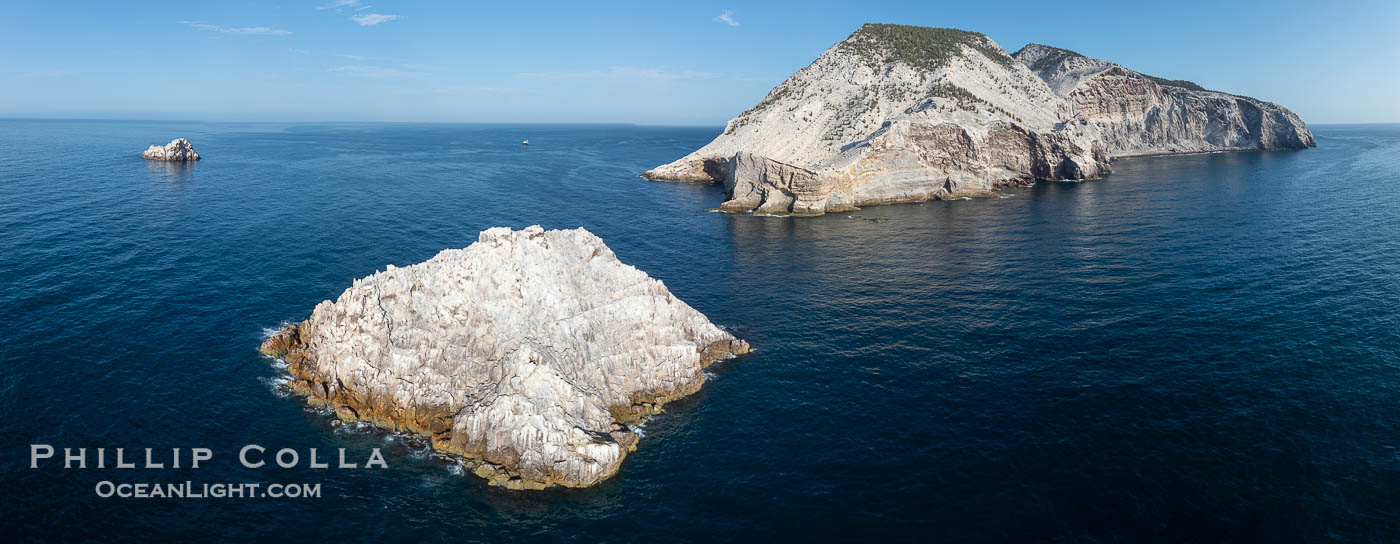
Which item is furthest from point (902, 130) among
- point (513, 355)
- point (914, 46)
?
point (513, 355)

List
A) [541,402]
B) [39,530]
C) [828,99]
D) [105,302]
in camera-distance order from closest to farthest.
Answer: [39,530], [541,402], [105,302], [828,99]

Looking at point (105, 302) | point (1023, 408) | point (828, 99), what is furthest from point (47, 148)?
point (1023, 408)

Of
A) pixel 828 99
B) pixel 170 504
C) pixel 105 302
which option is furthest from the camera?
pixel 828 99

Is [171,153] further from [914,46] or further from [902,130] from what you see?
[914,46]

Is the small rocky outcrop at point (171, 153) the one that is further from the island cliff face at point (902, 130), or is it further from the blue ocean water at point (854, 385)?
the island cliff face at point (902, 130)

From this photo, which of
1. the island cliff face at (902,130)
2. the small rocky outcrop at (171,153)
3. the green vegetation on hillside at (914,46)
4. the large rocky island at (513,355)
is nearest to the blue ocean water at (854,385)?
the large rocky island at (513,355)

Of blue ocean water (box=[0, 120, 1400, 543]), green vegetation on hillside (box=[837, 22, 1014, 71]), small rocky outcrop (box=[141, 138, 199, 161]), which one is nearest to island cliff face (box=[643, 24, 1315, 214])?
green vegetation on hillside (box=[837, 22, 1014, 71])

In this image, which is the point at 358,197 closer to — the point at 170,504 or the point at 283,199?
the point at 283,199

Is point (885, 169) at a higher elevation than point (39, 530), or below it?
higher
